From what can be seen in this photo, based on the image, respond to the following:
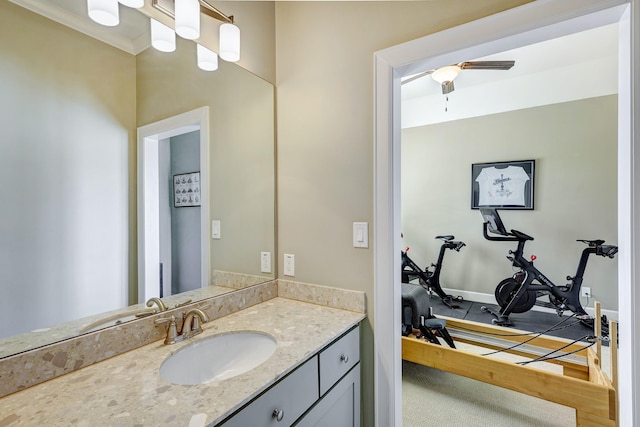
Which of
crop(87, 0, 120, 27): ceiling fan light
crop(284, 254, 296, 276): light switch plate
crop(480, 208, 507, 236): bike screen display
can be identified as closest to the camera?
crop(87, 0, 120, 27): ceiling fan light

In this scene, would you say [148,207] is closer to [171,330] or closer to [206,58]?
[171,330]

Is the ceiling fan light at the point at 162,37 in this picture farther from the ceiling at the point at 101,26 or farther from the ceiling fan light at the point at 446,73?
the ceiling fan light at the point at 446,73

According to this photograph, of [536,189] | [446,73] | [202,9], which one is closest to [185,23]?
[202,9]

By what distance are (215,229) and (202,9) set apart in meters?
0.99

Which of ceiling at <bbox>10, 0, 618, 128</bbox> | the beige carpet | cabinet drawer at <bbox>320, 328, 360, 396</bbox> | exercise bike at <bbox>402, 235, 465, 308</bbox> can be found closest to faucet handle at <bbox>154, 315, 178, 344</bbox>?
cabinet drawer at <bbox>320, 328, 360, 396</bbox>

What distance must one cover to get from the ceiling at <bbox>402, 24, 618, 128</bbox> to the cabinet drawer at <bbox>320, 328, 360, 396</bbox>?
11.0ft

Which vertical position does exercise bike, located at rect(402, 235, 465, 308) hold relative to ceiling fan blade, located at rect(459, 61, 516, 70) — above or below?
below

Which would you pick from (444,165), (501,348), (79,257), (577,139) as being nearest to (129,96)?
(79,257)

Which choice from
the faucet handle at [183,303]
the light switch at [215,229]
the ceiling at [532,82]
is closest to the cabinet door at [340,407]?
the faucet handle at [183,303]

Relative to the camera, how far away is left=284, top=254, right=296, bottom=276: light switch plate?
159 cm

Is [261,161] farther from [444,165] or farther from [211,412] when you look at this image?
[444,165]

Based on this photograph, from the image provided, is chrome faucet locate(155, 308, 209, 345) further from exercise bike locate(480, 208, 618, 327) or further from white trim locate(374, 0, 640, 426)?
exercise bike locate(480, 208, 618, 327)

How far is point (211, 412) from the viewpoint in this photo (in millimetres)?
671

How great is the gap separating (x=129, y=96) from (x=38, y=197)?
0.47m
